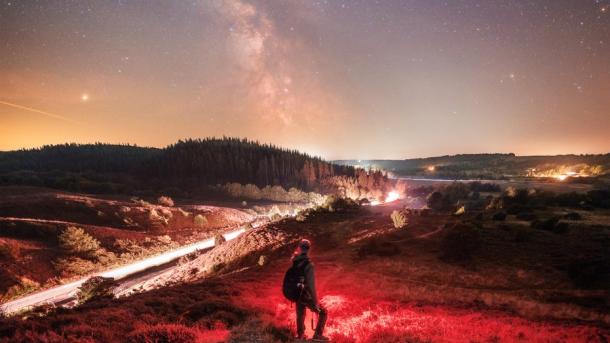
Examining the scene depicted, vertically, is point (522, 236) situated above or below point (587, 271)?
above

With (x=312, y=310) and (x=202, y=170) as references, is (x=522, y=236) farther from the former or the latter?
(x=202, y=170)

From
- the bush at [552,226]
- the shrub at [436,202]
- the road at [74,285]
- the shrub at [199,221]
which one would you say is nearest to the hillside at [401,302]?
the bush at [552,226]

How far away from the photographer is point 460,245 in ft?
76.0

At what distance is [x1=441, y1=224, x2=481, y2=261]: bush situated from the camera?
2258 centimetres

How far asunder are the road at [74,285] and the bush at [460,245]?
94.8 feet

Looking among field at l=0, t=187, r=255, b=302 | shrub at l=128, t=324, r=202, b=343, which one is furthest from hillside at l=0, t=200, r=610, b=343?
field at l=0, t=187, r=255, b=302

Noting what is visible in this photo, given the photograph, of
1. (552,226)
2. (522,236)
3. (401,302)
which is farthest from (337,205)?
(401,302)

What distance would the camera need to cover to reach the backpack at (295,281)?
873 centimetres

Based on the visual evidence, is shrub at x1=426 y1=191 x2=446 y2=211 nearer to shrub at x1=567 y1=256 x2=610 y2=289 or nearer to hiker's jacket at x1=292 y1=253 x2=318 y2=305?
shrub at x1=567 y1=256 x2=610 y2=289

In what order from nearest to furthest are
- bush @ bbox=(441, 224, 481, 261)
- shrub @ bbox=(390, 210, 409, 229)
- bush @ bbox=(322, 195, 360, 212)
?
bush @ bbox=(441, 224, 481, 261)
shrub @ bbox=(390, 210, 409, 229)
bush @ bbox=(322, 195, 360, 212)

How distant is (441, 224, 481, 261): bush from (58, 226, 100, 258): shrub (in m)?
45.3

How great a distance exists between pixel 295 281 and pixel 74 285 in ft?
131

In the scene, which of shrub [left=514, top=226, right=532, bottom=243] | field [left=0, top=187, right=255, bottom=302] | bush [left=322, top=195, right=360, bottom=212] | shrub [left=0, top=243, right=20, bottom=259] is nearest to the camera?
shrub [left=514, top=226, right=532, bottom=243]

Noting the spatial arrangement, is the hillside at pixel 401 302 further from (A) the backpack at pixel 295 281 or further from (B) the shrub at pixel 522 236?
(A) the backpack at pixel 295 281
